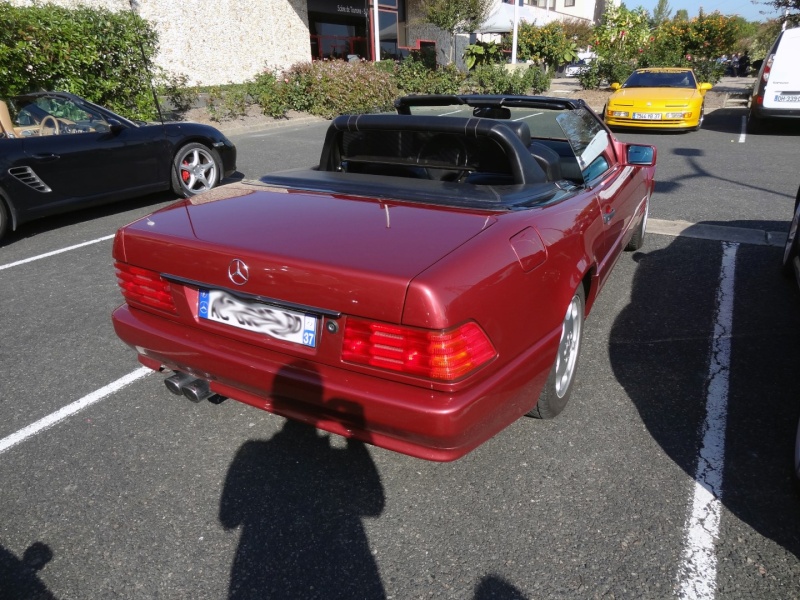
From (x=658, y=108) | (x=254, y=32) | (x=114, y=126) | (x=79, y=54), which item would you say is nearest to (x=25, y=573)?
(x=114, y=126)

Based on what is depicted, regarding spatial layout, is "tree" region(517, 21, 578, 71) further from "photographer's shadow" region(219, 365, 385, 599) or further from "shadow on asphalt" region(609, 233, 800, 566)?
"photographer's shadow" region(219, 365, 385, 599)

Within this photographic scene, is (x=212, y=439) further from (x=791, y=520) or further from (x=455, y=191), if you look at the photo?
(x=791, y=520)

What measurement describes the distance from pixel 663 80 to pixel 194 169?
10981 millimetres

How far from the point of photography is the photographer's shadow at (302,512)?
200cm

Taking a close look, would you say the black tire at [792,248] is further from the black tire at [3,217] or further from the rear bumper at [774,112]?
the rear bumper at [774,112]

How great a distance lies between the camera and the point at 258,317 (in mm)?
2209

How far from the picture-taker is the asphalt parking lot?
6.58ft

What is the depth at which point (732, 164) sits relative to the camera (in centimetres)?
934

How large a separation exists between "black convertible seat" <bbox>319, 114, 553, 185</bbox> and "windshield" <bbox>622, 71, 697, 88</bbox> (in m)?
12.2

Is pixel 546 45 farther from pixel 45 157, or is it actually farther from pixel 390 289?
pixel 390 289

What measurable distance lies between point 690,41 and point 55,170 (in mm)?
22437

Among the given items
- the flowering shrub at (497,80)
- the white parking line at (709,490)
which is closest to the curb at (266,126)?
the flowering shrub at (497,80)

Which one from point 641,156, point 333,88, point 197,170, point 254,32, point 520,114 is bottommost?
point 197,170

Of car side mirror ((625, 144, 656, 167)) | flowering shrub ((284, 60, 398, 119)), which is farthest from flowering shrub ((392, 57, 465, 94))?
car side mirror ((625, 144, 656, 167))
